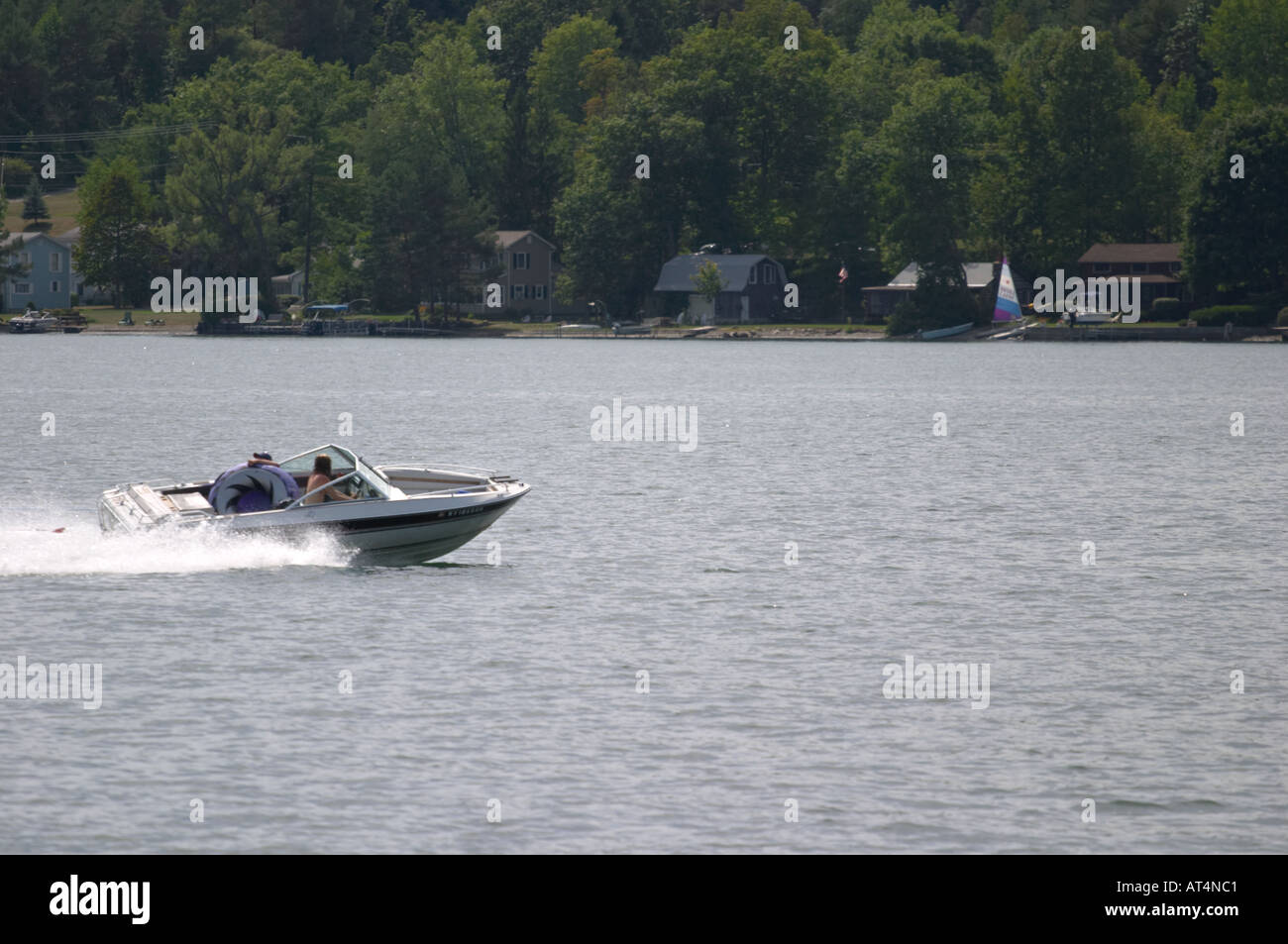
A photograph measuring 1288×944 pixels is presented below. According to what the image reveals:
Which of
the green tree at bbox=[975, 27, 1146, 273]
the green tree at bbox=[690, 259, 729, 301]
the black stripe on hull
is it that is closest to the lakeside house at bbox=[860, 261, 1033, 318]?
the green tree at bbox=[975, 27, 1146, 273]

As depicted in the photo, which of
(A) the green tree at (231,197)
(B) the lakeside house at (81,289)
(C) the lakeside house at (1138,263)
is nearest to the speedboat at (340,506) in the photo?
(C) the lakeside house at (1138,263)

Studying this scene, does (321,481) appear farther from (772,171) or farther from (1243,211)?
(772,171)

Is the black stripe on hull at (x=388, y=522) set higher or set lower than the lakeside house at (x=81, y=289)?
lower

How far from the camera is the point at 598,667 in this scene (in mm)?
25516

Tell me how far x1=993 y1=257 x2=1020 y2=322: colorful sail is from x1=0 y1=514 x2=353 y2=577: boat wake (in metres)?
116

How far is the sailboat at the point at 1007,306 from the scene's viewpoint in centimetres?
14375

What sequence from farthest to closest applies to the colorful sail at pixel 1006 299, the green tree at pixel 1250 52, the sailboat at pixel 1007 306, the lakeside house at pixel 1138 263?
the green tree at pixel 1250 52 → the lakeside house at pixel 1138 263 → the sailboat at pixel 1007 306 → the colorful sail at pixel 1006 299

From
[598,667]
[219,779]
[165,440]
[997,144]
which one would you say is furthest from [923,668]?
[997,144]

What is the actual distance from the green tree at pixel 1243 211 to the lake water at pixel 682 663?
79.3m

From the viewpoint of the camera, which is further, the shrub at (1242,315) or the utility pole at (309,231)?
the utility pole at (309,231)

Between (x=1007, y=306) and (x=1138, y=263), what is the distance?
11.8 meters

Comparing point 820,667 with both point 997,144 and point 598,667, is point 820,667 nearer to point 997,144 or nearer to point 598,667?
point 598,667

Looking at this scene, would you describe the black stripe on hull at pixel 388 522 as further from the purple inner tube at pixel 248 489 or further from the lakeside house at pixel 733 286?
Result: the lakeside house at pixel 733 286
